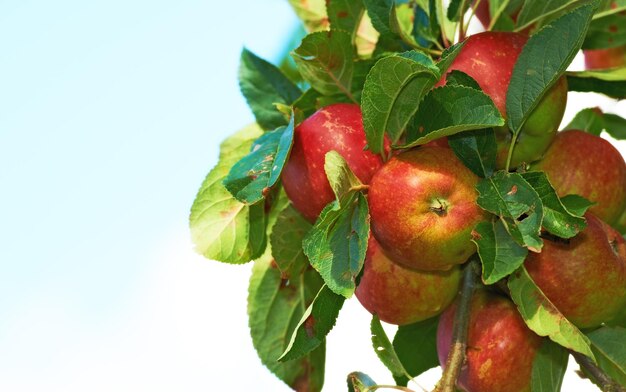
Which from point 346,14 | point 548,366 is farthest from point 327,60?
point 548,366

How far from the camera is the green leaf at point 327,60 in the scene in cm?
113

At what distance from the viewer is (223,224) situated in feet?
4.06

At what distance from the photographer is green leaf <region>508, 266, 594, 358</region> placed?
3.27ft

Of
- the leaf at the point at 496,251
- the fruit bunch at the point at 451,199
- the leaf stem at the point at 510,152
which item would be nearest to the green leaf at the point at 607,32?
the fruit bunch at the point at 451,199

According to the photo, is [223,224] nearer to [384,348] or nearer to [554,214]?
[384,348]

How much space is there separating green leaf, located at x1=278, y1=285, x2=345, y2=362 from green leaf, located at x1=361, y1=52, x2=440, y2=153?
0.20m

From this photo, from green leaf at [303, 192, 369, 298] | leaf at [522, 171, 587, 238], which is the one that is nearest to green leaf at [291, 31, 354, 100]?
green leaf at [303, 192, 369, 298]

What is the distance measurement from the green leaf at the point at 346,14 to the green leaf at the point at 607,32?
0.35 meters

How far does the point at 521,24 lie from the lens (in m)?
1.19

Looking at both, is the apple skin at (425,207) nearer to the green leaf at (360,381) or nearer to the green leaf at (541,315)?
the green leaf at (541,315)

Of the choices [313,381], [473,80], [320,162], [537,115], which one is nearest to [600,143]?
[537,115]

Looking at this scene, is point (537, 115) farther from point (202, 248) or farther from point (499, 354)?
point (202, 248)

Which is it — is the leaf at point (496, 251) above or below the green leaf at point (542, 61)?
below

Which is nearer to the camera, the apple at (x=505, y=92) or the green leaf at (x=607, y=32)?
the apple at (x=505, y=92)
